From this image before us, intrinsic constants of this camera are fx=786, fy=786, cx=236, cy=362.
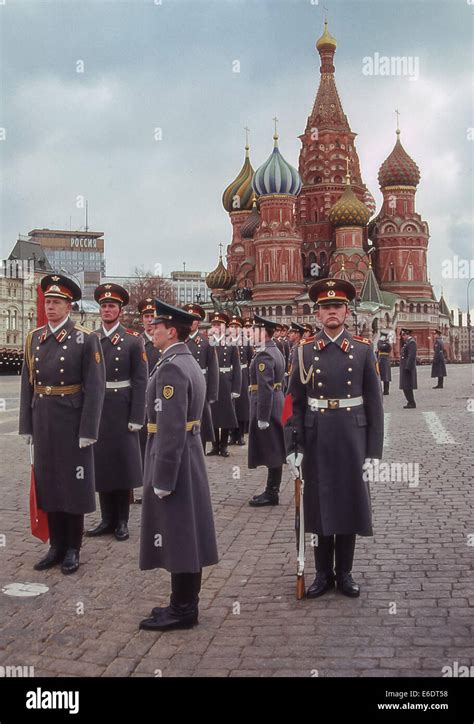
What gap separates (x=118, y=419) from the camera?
741 centimetres

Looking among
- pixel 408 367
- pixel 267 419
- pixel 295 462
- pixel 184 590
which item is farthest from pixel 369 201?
pixel 184 590

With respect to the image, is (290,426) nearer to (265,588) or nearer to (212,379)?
(265,588)

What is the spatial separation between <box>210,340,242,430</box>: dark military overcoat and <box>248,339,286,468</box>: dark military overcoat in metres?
3.28

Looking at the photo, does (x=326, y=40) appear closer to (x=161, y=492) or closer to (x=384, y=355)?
(x=384, y=355)

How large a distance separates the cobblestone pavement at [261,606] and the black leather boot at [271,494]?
13cm

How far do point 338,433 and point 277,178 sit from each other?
64753 millimetres

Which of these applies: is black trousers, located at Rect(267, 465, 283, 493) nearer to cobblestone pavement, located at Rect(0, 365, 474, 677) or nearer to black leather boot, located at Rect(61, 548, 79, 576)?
cobblestone pavement, located at Rect(0, 365, 474, 677)

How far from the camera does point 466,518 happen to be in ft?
24.6

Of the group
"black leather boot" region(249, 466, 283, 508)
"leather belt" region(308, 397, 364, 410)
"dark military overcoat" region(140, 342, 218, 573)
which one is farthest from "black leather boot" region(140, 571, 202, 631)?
"black leather boot" region(249, 466, 283, 508)

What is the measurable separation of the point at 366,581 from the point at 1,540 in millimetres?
3315

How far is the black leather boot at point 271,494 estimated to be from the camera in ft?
27.7

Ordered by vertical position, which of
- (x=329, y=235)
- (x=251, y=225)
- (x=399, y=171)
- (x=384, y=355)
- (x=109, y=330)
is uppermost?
(x=399, y=171)

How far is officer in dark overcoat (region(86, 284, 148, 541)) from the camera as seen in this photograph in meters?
7.24
